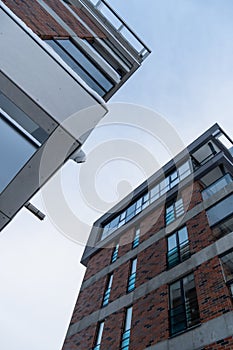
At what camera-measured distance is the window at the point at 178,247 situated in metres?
12.6

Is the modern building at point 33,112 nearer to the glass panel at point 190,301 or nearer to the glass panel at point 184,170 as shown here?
the glass panel at point 190,301

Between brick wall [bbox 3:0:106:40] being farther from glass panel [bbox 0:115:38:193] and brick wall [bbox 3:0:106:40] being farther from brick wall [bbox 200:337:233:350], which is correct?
brick wall [bbox 200:337:233:350]

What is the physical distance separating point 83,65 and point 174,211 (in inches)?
396

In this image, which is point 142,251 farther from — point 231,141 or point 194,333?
point 231,141

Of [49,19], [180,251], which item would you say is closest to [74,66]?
[49,19]

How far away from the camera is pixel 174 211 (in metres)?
15.8

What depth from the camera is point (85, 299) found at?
55.4ft

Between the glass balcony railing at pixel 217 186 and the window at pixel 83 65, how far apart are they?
763cm

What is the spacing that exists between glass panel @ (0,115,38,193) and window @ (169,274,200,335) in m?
9.31

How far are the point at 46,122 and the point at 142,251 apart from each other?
13.7 metres

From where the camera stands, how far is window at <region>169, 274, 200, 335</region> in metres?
10.1

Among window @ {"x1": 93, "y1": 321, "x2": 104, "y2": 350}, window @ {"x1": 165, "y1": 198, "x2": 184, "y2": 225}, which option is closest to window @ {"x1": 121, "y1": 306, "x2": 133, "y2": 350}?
window @ {"x1": 93, "y1": 321, "x2": 104, "y2": 350}

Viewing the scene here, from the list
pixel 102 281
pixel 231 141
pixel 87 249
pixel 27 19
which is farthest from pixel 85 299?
pixel 27 19

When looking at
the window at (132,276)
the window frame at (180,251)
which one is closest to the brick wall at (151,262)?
the window frame at (180,251)
